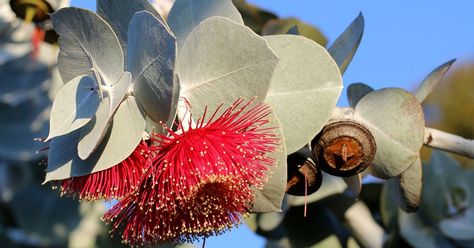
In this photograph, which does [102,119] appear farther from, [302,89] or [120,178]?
[302,89]

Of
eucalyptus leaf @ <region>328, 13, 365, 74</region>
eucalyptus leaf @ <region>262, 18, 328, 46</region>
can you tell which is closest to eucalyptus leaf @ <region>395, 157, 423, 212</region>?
eucalyptus leaf @ <region>328, 13, 365, 74</region>

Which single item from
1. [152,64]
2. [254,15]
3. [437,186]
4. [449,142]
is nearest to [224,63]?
[152,64]

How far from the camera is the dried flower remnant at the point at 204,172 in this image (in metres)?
1.00

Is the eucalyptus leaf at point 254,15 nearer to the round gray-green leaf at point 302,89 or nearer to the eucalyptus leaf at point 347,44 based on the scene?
the eucalyptus leaf at point 347,44

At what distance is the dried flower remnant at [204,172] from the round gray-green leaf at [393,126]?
21 centimetres

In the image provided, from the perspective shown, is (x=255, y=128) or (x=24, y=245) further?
(x=24, y=245)

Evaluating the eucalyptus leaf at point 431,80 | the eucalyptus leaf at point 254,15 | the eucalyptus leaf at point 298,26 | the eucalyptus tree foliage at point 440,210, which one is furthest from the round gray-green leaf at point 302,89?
the eucalyptus leaf at point 254,15

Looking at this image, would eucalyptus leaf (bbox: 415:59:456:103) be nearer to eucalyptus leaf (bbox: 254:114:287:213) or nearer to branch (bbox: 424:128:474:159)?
branch (bbox: 424:128:474:159)

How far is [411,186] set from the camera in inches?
48.8

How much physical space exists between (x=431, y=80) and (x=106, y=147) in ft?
1.70

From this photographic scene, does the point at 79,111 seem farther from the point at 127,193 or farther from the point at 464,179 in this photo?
the point at 464,179

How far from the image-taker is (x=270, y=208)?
3.49 ft

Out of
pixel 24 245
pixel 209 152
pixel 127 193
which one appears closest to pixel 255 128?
pixel 209 152

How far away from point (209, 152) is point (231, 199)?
0.06 metres
